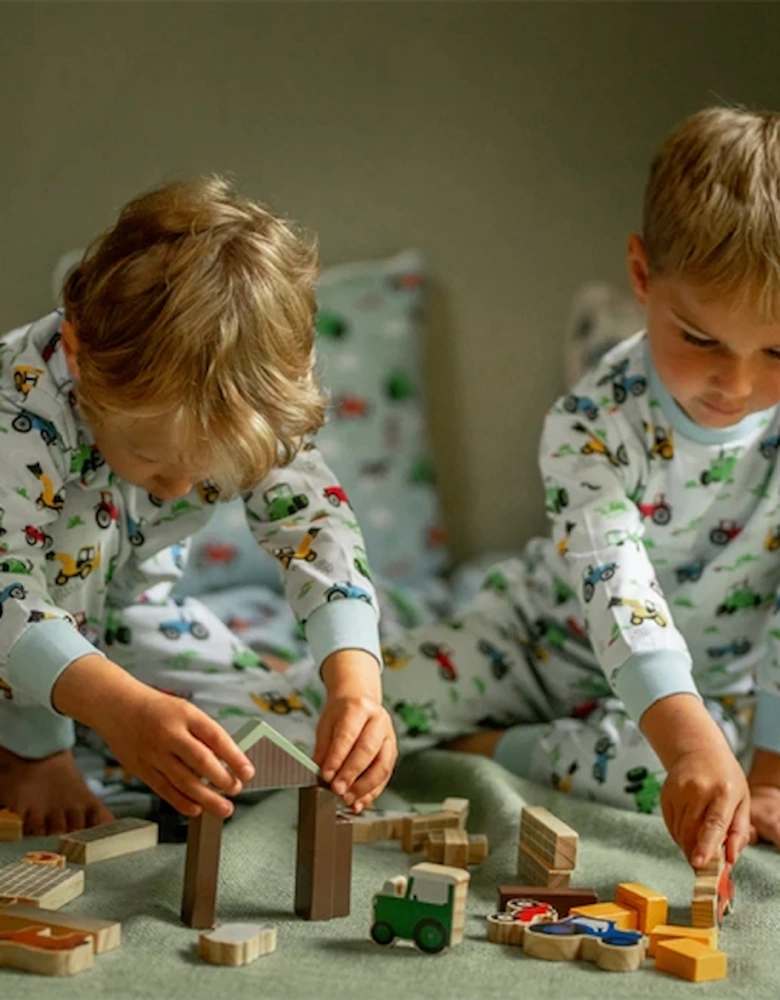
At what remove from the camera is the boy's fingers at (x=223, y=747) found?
0.94 meters

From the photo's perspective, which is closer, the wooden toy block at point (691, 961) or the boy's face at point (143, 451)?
the wooden toy block at point (691, 961)

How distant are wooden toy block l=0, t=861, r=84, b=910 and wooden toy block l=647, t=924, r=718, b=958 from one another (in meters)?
0.39

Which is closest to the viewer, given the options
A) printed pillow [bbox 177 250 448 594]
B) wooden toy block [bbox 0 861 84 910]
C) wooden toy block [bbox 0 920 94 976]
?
wooden toy block [bbox 0 920 94 976]

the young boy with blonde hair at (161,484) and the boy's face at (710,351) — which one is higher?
the boy's face at (710,351)

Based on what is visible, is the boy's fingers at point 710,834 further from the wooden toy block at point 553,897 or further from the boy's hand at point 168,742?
the boy's hand at point 168,742

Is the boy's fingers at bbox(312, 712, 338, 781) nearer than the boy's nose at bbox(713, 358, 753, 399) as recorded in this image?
Yes

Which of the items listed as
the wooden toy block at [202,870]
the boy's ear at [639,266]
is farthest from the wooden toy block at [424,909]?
the boy's ear at [639,266]

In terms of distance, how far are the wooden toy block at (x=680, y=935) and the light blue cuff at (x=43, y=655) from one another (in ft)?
1.43

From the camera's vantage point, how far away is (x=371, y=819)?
1198 mm

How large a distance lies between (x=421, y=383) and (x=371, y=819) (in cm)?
100

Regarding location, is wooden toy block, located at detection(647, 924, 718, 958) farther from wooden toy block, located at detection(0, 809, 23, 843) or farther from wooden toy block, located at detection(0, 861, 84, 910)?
wooden toy block, located at detection(0, 809, 23, 843)

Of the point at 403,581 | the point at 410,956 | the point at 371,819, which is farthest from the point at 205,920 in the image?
the point at 403,581

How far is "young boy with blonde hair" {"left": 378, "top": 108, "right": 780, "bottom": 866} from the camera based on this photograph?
3.93 ft

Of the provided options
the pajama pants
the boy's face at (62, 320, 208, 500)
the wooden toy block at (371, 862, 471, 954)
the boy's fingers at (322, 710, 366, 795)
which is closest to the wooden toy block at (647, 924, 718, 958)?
the wooden toy block at (371, 862, 471, 954)
